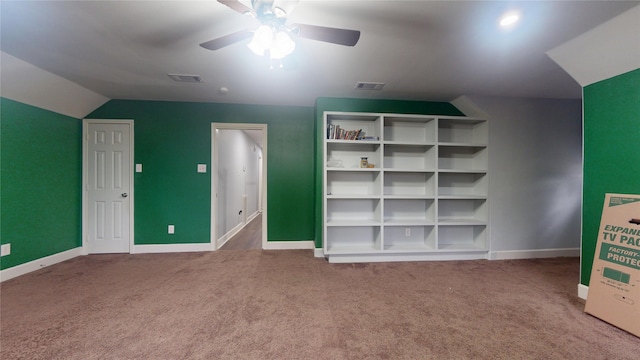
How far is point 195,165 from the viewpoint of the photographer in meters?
3.51

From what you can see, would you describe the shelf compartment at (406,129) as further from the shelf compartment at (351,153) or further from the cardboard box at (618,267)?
the cardboard box at (618,267)

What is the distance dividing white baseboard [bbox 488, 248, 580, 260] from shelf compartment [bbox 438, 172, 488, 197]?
0.92m

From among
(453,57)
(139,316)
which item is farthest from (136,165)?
(453,57)

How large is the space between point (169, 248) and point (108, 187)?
49.6 inches

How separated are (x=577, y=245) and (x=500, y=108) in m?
2.34

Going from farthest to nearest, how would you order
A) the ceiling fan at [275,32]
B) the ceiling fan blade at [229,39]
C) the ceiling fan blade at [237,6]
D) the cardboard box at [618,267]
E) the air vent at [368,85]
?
the air vent at [368,85], the cardboard box at [618,267], the ceiling fan blade at [229,39], the ceiling fan at [275,32], the ceiling fan blade at [237,6]

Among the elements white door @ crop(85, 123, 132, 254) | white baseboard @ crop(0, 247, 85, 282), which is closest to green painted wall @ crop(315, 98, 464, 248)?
white door @ crop(85, 123, 132, 254)

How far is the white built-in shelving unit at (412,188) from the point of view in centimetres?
314

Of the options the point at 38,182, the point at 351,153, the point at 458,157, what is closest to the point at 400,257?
the point at 351,153

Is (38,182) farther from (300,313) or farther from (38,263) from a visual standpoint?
(300,313)

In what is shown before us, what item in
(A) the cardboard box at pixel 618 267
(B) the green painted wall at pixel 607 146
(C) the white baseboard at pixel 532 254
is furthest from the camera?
(C) the white baseboard at pixel 532 254

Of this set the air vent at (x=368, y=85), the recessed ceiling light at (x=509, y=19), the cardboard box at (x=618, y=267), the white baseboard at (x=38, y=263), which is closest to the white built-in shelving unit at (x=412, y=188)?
the air vent at (x=368, y=85)

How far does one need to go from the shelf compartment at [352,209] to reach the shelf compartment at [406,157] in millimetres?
627

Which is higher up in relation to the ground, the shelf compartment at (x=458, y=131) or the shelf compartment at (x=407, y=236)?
the shelf compartment at (x=458, y=131)
